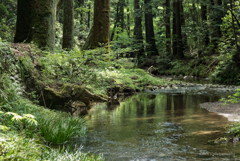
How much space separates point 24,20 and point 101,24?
3.29 m

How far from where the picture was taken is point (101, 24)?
31.0 ft

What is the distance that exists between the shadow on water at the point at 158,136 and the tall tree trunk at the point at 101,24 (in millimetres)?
4155

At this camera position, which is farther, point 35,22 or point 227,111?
point 35,22

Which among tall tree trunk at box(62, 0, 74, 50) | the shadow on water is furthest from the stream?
tall tree trunk at box(62, 0, 74, 50)

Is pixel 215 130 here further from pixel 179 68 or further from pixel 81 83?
pixel 179 68

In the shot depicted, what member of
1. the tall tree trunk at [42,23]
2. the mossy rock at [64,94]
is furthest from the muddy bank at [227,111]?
the tall tree trunk at [42,23]

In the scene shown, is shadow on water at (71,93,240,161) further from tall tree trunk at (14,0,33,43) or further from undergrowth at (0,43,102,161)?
tall tree trunk at (14,0,33,43)

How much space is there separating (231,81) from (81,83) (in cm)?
1017

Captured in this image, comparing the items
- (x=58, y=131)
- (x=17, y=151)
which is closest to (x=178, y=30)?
(x=58, y=131)

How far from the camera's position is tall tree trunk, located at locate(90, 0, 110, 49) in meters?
9.41

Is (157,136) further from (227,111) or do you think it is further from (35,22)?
(35,22)

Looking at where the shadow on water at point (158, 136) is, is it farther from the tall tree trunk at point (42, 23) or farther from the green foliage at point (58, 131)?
the tall tree trunk at point (42, 23)

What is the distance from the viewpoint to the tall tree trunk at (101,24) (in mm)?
9414

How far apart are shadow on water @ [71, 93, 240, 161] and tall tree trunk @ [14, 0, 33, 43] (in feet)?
11.0
